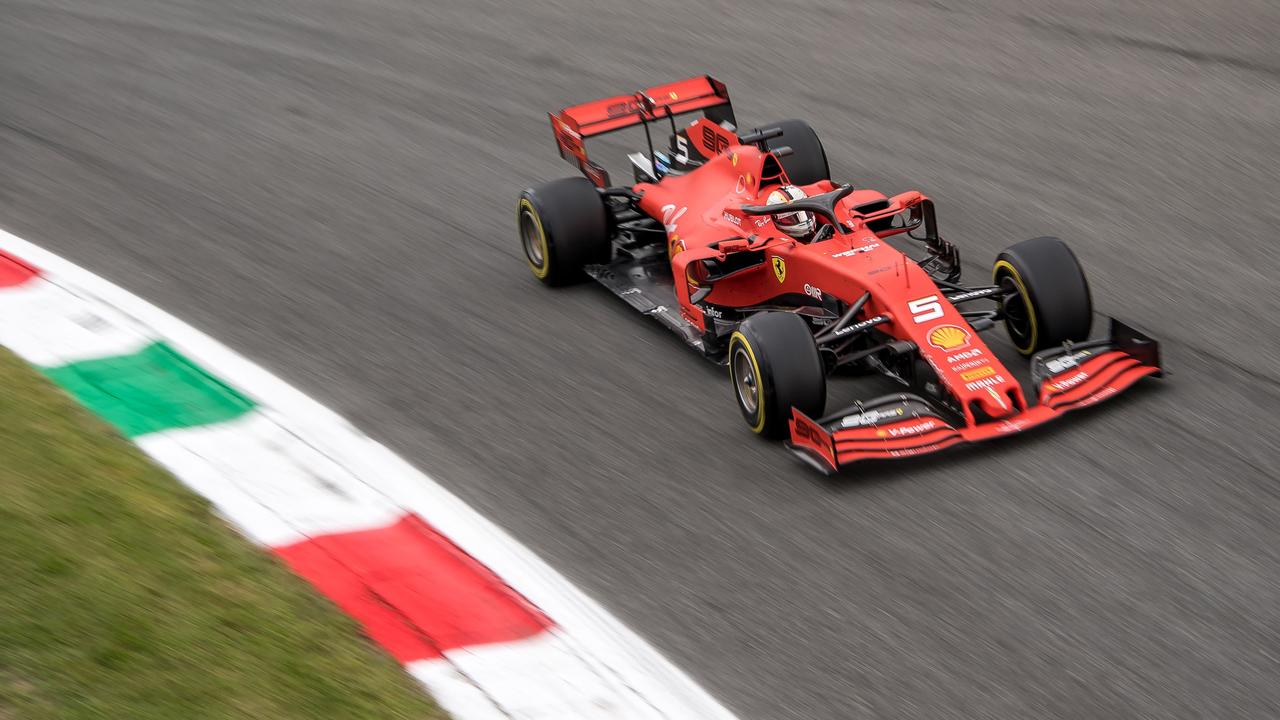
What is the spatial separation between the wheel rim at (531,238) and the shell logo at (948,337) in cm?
277

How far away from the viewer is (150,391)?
21.6ft

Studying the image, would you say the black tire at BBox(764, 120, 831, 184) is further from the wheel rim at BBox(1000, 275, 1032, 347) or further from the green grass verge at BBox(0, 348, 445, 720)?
the green grass verge at BBox(0, 348, 445, 720)

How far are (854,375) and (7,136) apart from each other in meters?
7.44

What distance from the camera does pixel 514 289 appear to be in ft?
27.7

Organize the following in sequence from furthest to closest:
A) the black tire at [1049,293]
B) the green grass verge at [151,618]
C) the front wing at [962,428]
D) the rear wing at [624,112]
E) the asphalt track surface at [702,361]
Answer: the rear wing at [624,112]
the black tire at [1049,293]
the front wing at [962,428]
the asphalt track surface at [702,361]
the green grass verge at [151,618]

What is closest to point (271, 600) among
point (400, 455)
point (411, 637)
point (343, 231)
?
point (411, 637)

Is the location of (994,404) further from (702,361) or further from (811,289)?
(702,361)

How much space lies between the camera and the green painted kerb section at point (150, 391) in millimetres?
6309

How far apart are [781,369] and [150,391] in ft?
9.88

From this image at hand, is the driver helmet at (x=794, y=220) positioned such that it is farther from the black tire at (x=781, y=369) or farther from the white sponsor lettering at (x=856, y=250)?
the black tire at (x=781, y=369)

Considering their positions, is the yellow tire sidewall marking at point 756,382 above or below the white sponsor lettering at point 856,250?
below

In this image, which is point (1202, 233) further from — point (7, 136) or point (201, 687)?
point (7, 136)

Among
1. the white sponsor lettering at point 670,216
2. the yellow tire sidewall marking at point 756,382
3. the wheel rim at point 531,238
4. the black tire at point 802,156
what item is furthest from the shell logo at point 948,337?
the wheel rim at point 531,238

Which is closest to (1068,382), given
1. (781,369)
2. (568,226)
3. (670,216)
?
(781,369)
